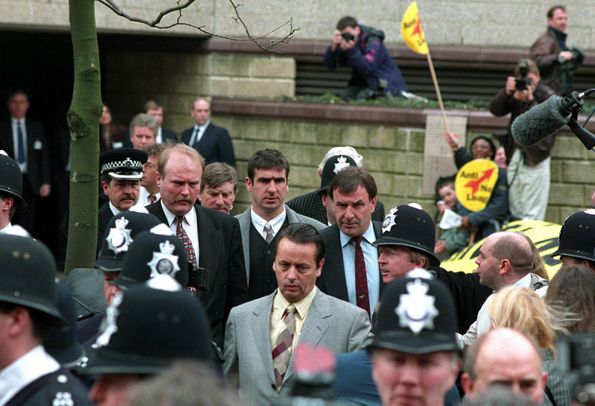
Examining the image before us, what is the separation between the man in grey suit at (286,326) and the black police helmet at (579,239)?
158 centimetres

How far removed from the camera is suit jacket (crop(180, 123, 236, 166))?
750 inches

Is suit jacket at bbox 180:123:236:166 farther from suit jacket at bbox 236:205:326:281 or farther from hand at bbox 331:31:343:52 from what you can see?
suit jacket at bbox 236:205:326:281

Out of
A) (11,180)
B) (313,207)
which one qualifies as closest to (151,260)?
(11,180)

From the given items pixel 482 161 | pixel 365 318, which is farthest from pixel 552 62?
pixel 365 318

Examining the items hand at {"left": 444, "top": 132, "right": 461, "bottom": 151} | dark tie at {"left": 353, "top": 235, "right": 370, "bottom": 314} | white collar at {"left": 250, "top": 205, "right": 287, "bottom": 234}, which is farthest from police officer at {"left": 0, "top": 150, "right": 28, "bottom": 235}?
hand at {"left": 444, "top": 132, "right": 461, "bottom": 151}

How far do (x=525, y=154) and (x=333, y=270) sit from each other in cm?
876

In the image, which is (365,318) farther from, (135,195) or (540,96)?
(540,96)

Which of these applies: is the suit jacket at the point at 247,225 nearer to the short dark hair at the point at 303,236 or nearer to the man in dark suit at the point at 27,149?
the short dark hair at the point at 303,236

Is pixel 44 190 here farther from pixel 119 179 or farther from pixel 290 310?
pixel 290 310

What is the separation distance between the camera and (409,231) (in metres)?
8.02

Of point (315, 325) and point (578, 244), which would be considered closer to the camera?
point (315, 325)

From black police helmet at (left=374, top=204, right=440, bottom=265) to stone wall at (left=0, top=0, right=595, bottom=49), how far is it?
484 inches

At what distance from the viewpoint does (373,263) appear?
28.6 feet

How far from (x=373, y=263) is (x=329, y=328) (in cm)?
137
